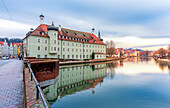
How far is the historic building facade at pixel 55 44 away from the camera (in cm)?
3247

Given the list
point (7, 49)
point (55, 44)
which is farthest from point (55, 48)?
point (7, 49)

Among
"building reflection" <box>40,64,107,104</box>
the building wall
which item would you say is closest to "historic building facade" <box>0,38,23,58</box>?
the building wall

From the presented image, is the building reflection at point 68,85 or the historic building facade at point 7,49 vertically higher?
the historic building facade at point 7,49

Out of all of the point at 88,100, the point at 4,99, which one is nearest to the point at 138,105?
the point at 88,100

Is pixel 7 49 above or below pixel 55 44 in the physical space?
above

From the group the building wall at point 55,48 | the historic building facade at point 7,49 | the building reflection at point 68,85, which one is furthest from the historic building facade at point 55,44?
the historic building facade at point 7,49

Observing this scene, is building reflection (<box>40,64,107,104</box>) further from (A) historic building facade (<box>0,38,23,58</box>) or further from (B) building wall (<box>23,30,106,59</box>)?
(A) historic building facade (<box>0,38,23,58</box>)

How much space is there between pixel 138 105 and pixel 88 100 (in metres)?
4.30

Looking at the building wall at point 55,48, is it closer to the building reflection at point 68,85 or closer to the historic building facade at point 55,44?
the historic building facade at point 55,44

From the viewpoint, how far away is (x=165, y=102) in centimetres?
930

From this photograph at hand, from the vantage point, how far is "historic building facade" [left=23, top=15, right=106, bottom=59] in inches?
1278

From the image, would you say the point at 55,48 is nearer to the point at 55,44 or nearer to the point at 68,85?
the point at 55,44

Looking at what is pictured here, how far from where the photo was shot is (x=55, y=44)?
1415 inches

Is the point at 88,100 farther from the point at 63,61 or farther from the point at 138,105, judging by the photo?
the point at 63,61
